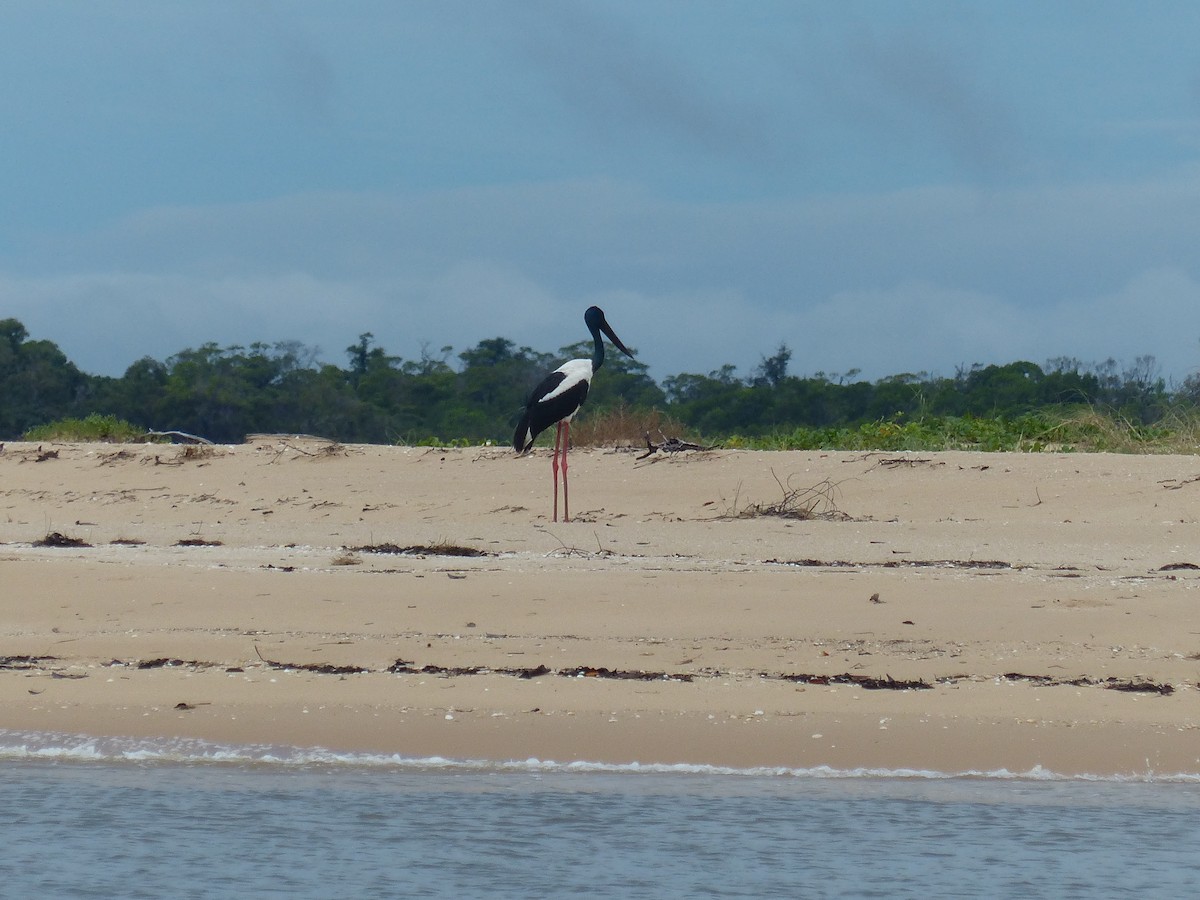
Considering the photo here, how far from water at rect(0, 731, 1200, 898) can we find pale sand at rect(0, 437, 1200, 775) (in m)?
0.21

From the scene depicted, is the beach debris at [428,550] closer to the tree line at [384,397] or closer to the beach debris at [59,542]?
the beach debris at [59,542]

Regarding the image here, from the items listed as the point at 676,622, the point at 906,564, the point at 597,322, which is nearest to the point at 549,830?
the point at 676,622

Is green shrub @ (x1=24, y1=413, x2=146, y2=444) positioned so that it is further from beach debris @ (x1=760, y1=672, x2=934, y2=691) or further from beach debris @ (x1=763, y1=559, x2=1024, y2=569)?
beach debris @ (x1=760, y1=672, x2=934, y2=691)

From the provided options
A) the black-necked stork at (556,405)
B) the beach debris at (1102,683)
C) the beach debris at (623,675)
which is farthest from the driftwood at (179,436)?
the beach debris at (1102,683)

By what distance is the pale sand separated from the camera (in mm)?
6594

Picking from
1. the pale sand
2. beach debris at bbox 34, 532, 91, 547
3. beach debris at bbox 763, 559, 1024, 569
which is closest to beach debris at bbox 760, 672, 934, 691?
the pale sand

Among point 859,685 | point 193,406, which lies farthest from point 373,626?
point 193,406

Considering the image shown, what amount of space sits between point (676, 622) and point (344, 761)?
217 cm

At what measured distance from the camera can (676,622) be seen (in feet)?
26.4

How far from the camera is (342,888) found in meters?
5.32

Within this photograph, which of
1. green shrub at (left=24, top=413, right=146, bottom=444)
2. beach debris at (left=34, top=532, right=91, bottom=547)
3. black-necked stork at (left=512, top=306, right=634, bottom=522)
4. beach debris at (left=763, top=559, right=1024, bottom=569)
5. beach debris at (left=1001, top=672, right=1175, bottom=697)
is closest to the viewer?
beach debris at (left=1001, top=672, right=1175, bottom=697)

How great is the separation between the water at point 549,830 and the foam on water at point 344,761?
10 mm

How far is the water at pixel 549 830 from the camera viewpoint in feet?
17.4

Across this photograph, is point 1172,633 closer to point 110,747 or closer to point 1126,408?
point 110,747
